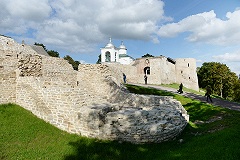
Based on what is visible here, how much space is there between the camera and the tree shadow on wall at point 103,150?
22.2 ft

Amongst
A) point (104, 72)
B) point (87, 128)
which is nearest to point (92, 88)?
point (104, 72)

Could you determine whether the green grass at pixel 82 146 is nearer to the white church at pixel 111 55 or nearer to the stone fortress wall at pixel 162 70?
the stone fortress wall at pixel 162 70

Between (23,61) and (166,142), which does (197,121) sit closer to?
(166,142)

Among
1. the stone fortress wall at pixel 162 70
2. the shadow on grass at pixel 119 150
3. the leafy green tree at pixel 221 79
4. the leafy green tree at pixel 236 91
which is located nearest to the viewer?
the shadow on grass at pixel 119 150

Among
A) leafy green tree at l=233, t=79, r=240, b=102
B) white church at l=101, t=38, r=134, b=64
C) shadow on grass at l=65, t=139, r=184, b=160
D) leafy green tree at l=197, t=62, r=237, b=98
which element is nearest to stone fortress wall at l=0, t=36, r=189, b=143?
shadow on grass at l=65, t=139, r=184, b=160

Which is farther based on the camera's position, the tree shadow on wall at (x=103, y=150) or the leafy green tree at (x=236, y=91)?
the leafy green tree at (x=236, y=91)

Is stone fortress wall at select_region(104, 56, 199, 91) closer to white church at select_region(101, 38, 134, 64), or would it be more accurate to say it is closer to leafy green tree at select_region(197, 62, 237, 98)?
leafy green tree at select_region(197, 62, 237, 98)

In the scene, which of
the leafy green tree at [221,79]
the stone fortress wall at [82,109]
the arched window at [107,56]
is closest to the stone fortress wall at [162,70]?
the leafy green tree at [221,79]

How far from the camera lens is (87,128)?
8305 mm

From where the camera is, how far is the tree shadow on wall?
6.76 metres

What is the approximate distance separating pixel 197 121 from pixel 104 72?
24.1 ft

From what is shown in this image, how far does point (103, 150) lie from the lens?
717 centimetres

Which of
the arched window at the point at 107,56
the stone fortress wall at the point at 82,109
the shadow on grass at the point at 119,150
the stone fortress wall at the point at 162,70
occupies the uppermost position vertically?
the arched window at the point at 107,56

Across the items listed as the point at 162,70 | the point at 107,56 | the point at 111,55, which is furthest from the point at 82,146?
the point at 107,56
